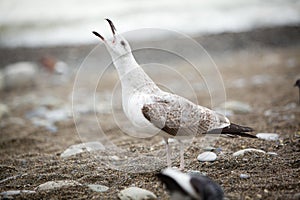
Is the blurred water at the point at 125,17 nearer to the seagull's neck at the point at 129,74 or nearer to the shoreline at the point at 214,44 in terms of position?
the shoreline at the point at 214,44

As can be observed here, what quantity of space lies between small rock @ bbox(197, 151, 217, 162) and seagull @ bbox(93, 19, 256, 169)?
0.43 meters

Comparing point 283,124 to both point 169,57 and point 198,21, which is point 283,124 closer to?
point 169,57

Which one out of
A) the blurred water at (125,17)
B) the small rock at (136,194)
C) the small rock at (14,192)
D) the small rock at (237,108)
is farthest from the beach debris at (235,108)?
the blurred water at (125,17)

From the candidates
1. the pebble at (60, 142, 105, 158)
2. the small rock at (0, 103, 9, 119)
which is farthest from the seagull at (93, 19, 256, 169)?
the small rock at (0, 103, 9, 119)

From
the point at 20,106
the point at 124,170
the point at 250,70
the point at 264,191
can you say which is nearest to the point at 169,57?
the point at 250,70

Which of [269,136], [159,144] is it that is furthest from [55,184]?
[269,136]

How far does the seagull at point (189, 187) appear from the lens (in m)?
3.26

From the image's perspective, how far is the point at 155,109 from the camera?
14.0 ft

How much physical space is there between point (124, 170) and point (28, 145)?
90.5 inches

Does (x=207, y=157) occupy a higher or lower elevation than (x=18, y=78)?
lower

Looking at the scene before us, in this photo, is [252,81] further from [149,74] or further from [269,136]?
[269,136]

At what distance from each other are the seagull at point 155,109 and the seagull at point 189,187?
969 millimetres

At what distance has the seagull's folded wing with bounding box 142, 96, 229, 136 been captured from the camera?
14.0 feet

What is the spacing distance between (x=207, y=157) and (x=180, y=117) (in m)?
0.78
